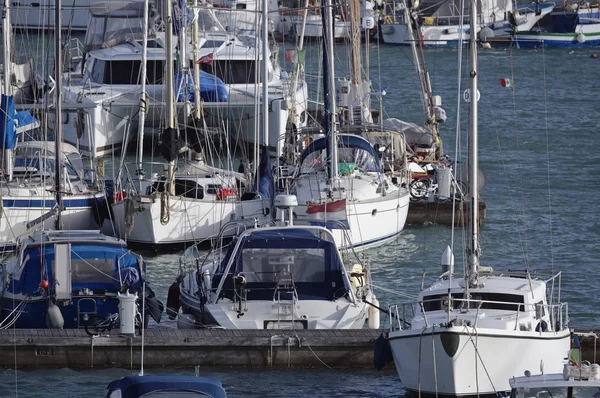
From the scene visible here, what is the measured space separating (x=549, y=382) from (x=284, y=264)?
840 centimetres


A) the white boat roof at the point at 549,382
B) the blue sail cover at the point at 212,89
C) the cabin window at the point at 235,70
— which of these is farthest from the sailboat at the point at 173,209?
the white boat roof at the point at 549,382

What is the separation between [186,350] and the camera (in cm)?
2705

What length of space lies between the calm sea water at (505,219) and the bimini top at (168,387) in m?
4.28

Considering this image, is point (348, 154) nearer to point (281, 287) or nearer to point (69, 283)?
point (281, 287)

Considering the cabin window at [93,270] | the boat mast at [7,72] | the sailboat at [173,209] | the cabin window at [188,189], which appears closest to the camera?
the cabin window at [93,270]

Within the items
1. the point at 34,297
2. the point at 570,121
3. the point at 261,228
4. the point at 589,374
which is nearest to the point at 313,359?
the point at 261,228

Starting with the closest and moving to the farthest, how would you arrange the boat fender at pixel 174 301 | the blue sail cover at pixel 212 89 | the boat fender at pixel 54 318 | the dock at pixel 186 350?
1. the dock at pixel 186 350
2. the boat fender at pixel 54 318
3. the boat fender at pixel 174 301
4. the blue sail cover at pixel 212 89

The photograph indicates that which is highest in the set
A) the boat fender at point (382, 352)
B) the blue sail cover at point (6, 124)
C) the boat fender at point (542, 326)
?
the blue sail cover at point (6, 124)

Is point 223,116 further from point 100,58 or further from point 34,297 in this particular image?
point 34,297

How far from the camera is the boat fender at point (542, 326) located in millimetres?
24891

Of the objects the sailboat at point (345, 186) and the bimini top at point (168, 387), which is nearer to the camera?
the bimini top at point (168, 387)

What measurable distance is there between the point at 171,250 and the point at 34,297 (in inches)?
376

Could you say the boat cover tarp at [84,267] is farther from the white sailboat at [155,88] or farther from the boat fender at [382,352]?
the white sailboat at [155,88]

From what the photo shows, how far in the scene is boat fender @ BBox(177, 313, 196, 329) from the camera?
28.7 metres
